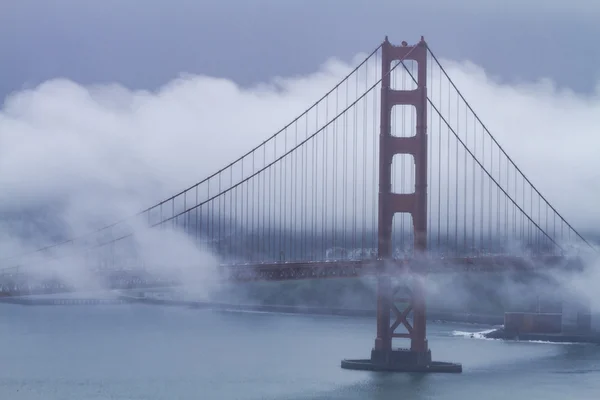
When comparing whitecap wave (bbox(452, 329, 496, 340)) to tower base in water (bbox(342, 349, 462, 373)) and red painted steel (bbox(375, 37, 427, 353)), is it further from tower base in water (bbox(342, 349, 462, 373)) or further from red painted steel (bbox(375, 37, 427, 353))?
red painted steel (bbox(375, 37, 427, 353))

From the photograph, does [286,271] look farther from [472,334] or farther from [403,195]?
[472,334]

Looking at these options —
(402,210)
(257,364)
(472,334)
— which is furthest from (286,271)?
(472,334)

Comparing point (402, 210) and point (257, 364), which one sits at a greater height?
point (402, 210)

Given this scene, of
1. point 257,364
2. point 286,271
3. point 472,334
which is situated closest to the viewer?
point 286,271

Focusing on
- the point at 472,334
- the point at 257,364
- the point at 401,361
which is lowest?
the point at 257,364

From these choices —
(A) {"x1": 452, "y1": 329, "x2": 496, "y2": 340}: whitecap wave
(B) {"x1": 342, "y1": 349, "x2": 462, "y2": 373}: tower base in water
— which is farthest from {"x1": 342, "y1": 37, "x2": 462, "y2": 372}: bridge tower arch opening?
(A) {"x1": 452, "y1": 329, "x2": 496, "y2": 340}: whitecap wave

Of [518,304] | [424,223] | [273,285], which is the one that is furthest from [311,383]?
[273,285]

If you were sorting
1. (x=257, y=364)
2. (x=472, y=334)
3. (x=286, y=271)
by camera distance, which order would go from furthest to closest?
(x=472, y=334) < (x=257, y=364) < (x=286, y=271)

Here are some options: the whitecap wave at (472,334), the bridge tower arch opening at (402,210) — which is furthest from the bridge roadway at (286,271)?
the whitecap wave at (472,334)
